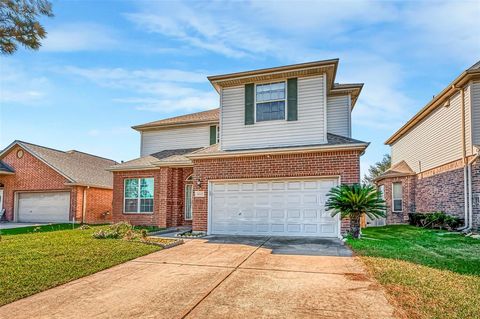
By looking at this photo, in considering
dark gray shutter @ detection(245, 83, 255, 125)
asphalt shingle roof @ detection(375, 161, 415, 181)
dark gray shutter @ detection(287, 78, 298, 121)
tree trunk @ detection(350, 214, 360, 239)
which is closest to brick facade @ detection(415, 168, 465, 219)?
asphalt shingle roof @ detection(375, 161, 415, 181)

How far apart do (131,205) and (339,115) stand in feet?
36.5

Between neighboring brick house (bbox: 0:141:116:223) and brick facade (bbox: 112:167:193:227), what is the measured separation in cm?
488

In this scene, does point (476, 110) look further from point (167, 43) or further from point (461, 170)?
point (167, 43)

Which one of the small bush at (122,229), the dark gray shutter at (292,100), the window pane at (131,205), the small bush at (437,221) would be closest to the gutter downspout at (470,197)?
the small bush at (437,221)

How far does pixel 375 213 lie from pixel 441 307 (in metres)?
5.73

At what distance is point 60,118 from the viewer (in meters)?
14.5

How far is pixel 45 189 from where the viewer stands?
19.1 meters

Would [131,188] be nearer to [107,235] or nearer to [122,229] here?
[122,229]

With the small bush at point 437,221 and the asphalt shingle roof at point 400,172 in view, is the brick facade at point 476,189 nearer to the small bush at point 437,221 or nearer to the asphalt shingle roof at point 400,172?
the small bush at point 437,221

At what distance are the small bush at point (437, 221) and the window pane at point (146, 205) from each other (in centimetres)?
1331

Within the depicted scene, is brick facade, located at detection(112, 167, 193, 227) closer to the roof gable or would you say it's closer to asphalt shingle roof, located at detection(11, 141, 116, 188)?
asphalt shingle roof, located at detection(11, 141, 116, 188)

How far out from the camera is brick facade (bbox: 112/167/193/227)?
14188mm

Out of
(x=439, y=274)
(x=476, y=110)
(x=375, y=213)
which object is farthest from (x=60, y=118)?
(x=476, y=110)

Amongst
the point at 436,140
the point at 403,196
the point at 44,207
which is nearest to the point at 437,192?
the point at 436,140
